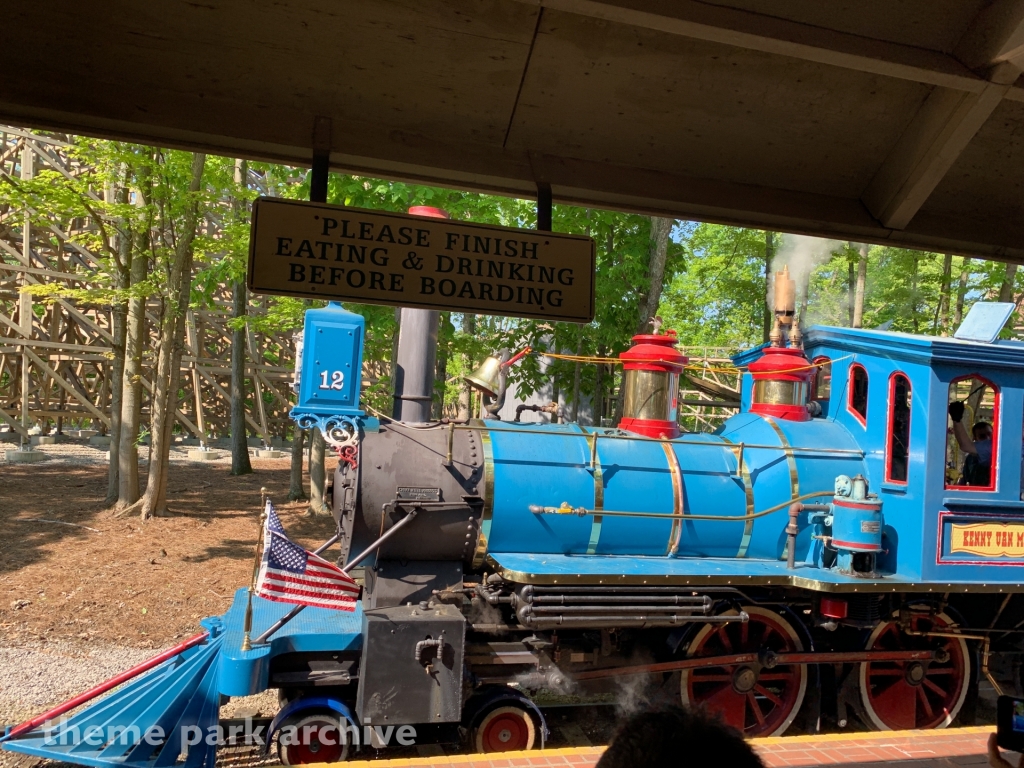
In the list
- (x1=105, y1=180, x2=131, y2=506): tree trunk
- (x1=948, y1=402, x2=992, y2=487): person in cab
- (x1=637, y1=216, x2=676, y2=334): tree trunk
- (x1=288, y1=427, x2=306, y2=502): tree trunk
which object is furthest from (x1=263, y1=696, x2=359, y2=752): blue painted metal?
(x1=288, y1=427, x2=306, y2=502): tree trunk

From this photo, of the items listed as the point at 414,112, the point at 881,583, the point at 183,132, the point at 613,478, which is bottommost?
the point at 881,583

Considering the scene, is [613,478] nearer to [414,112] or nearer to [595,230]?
[414,112]

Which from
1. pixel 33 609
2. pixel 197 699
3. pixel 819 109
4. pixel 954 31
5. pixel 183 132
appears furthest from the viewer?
pixel 33 609

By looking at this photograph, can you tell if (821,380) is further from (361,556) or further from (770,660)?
(361,556)

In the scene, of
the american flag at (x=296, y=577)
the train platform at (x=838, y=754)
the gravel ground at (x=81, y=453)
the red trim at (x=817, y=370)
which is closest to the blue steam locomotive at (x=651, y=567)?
the red trim at (x=817, y=370)

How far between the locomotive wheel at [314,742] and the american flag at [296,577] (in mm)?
754

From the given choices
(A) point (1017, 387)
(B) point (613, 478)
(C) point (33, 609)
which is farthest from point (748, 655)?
(C) point (33, 609)

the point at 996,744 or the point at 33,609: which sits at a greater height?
the point at 996,744

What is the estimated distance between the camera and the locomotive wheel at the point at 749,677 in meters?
5.95

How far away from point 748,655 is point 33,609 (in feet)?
21.8

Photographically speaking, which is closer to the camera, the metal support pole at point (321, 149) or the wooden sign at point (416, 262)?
the wooden sign at point (416, 262)

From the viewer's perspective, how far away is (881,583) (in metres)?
5.69

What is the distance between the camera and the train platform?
430cm

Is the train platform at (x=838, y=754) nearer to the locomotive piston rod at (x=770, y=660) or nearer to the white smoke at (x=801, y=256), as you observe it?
the locomotive piston rod at (x=770, y=660)
